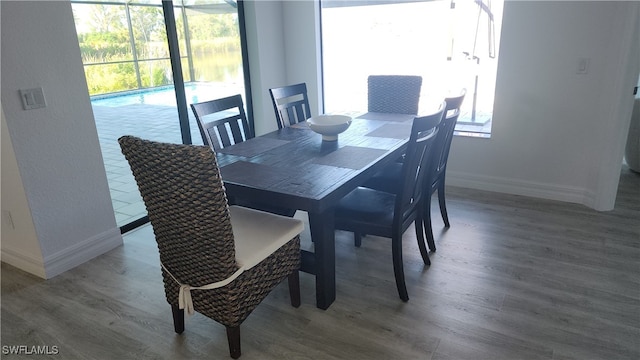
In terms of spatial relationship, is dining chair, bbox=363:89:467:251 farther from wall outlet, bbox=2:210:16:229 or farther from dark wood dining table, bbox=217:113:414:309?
wall outlet, bbox=2:210:16:229

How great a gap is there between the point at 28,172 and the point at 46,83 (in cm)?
54

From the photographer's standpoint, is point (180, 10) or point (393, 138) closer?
point (393, 138)

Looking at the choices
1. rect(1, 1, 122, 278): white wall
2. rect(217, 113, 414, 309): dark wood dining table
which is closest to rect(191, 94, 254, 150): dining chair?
rect(217, 113, 414, 309): dark wood dining table

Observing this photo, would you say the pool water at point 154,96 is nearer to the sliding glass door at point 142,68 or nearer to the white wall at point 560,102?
the sliding glass door at point 142,68

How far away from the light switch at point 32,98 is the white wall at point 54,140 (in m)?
0.03

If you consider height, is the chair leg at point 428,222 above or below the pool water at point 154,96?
below

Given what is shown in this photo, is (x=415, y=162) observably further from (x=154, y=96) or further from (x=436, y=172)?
(x=154, y=96)

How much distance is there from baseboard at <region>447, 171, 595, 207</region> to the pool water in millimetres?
2472

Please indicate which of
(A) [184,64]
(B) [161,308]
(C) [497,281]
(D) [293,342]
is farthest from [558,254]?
(A) [184,64]

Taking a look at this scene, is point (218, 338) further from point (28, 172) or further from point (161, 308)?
point (28, 172)

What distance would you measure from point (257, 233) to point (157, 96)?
2.10 meters

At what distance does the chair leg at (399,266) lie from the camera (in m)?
2.19

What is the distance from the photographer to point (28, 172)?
2.44 metres

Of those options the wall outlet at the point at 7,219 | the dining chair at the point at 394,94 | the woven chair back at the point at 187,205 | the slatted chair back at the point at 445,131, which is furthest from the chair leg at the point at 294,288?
the wall outlet at the point at 7,219
